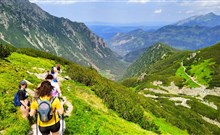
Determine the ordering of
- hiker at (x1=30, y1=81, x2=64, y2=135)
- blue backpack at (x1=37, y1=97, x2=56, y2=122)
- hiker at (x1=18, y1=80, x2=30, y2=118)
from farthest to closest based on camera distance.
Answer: hiker at (x1=18, y1=80, x2=30, y2=118) → hiker at (x1=30, y1=81, x2=64, y2=135) → blue backpack at (x1=37, y1=97, x2=56, y2=122)

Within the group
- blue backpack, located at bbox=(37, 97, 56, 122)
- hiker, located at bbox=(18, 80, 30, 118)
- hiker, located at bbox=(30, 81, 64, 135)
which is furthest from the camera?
hiker, located at bbox=(18, 80, 30, 118)

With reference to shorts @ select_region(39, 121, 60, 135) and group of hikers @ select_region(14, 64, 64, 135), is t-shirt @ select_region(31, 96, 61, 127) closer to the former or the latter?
group of hikers @ select_region(14, 64, 64, 135)

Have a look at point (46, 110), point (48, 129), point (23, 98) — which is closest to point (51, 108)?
point (46, 110)

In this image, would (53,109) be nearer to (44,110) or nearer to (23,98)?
(44,110)

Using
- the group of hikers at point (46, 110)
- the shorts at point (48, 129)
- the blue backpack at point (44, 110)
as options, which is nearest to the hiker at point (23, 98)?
the group of hikers at point (46, 110)

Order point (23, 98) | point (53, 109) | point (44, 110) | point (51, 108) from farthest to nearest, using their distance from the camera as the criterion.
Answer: point (23, 98) → point (53, 109) → point (51, 108) → point (44, 110)

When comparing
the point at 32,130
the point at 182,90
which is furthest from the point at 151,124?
the point at 182,90

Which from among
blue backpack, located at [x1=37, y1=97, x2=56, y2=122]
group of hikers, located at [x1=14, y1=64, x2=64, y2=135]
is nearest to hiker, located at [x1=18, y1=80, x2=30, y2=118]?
group of hikers, located at [x1=14, y1=64, x2=64, y2=135]

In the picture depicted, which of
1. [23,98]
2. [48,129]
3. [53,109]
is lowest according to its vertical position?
[48,129]

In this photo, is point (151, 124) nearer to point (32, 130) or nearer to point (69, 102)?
point (69, 102)

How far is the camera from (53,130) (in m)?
16.1

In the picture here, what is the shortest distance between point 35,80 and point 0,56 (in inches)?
798

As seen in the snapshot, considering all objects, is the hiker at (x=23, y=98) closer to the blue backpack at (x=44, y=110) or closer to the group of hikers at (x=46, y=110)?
the group of hikers at (x=46, y=110)

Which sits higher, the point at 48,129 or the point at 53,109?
the point at 53,109
